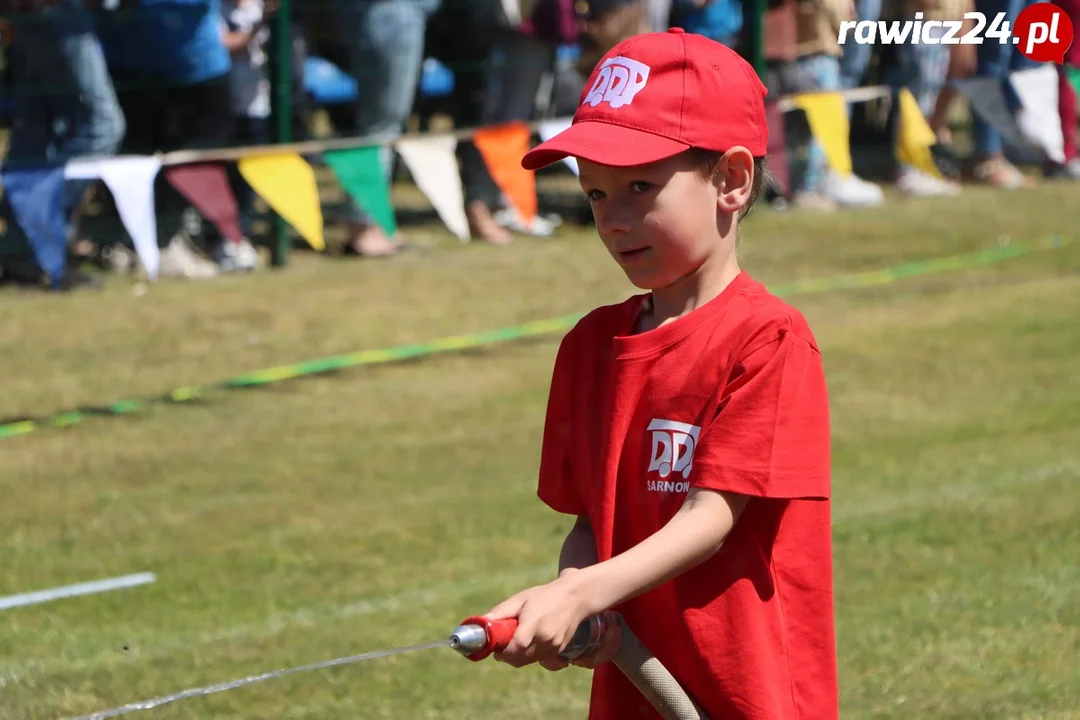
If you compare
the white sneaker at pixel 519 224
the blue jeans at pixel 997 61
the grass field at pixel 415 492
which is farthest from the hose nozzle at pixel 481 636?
the blue jeans at pixel 997 61

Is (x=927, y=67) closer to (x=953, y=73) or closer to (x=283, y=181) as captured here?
(x=953, y=73)

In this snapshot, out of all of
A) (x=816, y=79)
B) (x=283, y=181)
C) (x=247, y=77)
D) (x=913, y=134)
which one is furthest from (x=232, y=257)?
(x=913, y=134)

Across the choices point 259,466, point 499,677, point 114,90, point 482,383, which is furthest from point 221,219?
point 499,677

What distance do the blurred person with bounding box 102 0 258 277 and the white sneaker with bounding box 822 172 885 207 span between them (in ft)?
14.9

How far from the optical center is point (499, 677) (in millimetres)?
4508

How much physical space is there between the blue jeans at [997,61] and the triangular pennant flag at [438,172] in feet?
13.1

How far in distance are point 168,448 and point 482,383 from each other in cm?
161

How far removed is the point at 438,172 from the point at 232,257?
1319mm

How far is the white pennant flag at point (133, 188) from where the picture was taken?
29.0 feet

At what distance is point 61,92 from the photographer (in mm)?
9273

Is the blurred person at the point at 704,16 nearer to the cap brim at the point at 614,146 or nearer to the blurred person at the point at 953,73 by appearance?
the blurred person at the point at 953,73

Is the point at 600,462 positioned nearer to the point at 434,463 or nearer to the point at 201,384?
the point at 434,463

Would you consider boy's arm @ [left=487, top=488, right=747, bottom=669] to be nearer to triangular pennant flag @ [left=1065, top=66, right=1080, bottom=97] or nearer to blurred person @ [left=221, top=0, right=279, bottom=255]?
blurred person @ [left=221, top=0, right=279, bottom=255]

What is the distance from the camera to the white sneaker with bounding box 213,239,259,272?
400 inches
